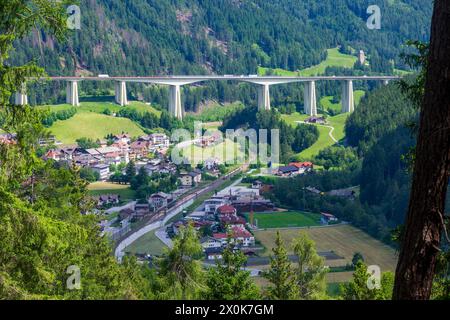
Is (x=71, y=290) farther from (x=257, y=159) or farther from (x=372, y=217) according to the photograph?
(x=257, y=159)

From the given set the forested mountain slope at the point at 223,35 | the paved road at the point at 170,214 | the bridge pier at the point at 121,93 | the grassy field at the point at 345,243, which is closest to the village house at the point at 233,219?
the grassy field at the point at 345,243

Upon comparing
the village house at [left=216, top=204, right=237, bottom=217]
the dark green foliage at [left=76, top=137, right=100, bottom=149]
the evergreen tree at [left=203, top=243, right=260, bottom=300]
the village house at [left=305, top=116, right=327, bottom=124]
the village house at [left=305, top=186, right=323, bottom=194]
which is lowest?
the village house at [left=305, top=186, right=323, bottom=194]

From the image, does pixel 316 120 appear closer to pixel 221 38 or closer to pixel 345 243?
pixel 345 243

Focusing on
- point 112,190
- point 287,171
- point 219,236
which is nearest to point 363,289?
point 219,236

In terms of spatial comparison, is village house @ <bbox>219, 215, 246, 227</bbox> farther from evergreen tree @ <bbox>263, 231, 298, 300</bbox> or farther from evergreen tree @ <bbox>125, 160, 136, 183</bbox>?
evergreen tree @ <bbox>263, 231, 298, 300</bbox>

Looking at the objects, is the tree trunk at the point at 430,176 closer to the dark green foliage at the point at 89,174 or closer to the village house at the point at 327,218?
the village house at the point at 327,218

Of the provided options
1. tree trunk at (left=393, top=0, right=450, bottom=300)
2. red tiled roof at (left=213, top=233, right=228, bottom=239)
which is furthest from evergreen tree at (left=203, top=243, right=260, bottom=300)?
red tiled roof at (left=213, top=233, right=228, bottom=239)
